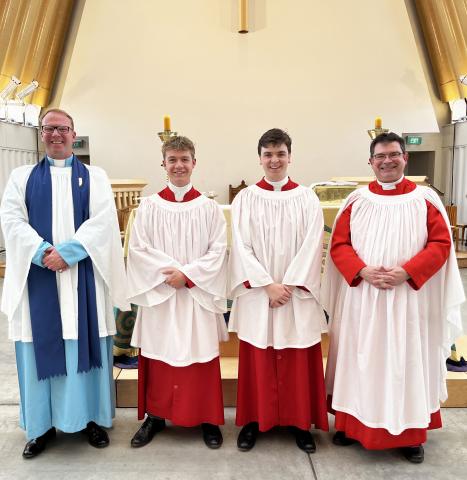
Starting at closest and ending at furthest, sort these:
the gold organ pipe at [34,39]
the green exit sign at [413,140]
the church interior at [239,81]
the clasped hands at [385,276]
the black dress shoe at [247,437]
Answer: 1. the clasped hands at [385,276]
2. the black dress shoe at [247,437]
3. the gold organ pipe at [34,39]
4. the church interior at [239,81]
5. the green exit sign at [413,140]

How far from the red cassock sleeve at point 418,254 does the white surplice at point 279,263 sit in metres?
0.11

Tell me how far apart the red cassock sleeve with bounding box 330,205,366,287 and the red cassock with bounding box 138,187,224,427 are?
825 millimetres

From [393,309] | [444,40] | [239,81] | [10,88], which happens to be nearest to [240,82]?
[239,81]

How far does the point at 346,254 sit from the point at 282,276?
0.36m

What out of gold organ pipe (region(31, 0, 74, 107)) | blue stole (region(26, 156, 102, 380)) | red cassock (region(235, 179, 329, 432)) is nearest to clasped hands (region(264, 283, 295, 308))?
red cassock (region(235, 179, 329, 432))

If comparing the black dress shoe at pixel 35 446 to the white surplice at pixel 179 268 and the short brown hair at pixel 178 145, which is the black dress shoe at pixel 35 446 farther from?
the short brown hair at pixel 178 145

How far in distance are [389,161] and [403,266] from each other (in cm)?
55

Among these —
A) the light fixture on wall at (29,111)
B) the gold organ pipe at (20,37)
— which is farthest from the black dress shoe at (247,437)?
the gold organ pipe at (20,37)

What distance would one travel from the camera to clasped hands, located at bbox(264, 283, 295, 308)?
2361 mm

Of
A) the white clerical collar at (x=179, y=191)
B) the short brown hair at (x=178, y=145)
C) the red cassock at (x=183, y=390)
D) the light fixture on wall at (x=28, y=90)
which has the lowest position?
the red cassock at (x=183, y=390)

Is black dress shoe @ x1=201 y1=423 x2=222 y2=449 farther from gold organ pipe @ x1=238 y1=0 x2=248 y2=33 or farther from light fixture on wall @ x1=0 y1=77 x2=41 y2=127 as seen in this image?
gold organ pipe @ x1=238 y1=0 x2=248 y2=33

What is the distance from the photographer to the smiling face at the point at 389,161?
7.68 feet

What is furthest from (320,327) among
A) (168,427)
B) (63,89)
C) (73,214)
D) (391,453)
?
(63,89)

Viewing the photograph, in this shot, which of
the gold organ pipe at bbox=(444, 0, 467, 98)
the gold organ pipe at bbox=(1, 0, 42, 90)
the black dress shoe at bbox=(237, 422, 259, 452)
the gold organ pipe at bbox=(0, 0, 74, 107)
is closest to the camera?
the black dress shoe at bbox=(237, 422, 259, 452)
